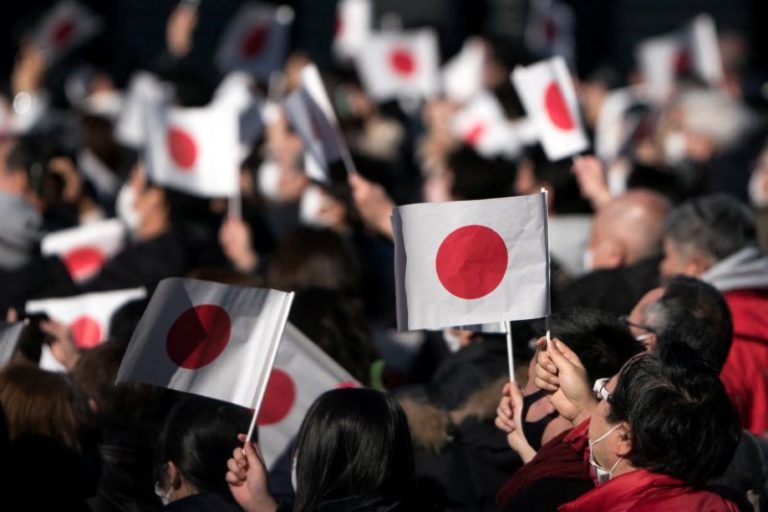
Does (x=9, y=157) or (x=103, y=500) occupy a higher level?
(x=9, y=157)

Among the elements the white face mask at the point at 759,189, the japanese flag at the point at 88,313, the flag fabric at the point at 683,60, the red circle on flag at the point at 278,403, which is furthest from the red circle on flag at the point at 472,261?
the flag fabric at the point at 683,60

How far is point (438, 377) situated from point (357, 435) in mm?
1312

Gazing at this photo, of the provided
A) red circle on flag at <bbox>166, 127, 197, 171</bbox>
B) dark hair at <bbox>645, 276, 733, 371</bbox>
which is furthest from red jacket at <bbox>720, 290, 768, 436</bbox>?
red circle on flag at <bbox>166, 127, 197, 171</bbox>

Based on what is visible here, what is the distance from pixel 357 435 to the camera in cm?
372

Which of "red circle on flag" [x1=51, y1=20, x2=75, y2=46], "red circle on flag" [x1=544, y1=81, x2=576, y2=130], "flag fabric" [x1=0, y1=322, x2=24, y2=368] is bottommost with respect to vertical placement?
"flag fabric" [x1=0, y1=322, x2=24, y2=368]

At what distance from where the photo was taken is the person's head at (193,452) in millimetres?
4113

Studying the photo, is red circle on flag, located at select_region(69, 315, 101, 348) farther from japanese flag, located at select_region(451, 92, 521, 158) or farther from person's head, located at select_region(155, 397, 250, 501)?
japanese flag, located at select_region(451, 92, 521, 158)

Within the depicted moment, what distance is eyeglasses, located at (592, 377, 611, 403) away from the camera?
3.58m

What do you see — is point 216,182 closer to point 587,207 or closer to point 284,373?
point 587,207

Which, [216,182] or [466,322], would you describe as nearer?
[466,322]

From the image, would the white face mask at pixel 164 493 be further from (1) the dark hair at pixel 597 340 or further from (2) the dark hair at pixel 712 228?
(2) the dark hair at pixel 712 228

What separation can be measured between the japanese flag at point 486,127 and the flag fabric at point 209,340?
620cm

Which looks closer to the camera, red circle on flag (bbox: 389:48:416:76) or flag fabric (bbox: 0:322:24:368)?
flag fabric (bbox: 0:322:24:368)

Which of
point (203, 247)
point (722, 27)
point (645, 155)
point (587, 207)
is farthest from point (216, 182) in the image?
point (722, 27)
